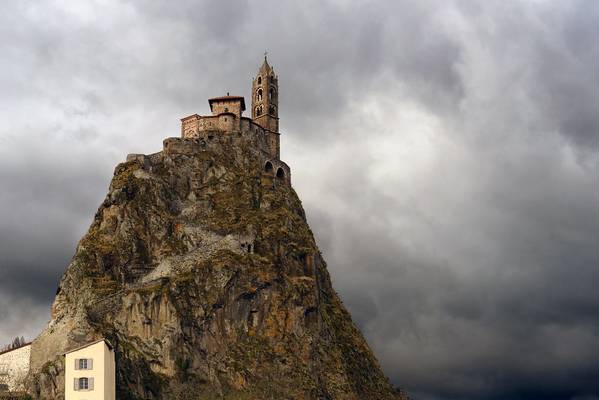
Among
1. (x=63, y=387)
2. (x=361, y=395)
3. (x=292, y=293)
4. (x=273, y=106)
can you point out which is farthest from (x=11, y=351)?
(x=273, y=106)

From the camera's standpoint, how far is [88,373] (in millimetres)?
115375

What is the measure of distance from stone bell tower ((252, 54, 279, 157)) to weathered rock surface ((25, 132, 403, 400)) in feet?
43.0

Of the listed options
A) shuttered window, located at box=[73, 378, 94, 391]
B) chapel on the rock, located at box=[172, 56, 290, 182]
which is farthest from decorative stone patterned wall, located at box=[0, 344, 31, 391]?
chapel on the rock, located at box=[172, 56, 290, 182]

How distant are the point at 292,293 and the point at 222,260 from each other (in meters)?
13.4

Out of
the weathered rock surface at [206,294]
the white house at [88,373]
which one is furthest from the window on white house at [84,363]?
the weathered rock surface at [206,294]

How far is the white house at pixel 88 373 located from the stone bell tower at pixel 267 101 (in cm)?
7183

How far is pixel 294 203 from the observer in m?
172

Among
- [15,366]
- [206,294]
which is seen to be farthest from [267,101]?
[15,366]

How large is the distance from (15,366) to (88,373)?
18.0 metres

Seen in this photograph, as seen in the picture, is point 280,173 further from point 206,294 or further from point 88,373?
point 88,373

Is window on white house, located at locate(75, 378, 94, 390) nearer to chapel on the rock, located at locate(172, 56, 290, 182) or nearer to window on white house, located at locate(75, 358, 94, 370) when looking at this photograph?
window on white house, located at locate(75, 358, 94, 370)

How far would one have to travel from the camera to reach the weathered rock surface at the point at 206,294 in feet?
432

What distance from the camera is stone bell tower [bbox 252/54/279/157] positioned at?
596 ft

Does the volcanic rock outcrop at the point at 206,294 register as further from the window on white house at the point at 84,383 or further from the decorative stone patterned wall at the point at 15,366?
the window on white house at the point at 84,383
